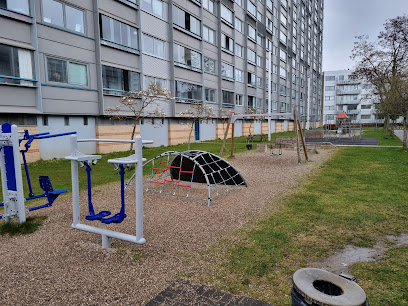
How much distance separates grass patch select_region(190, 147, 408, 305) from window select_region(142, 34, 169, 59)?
59.9ft

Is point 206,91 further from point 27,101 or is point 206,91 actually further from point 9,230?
point 9,230

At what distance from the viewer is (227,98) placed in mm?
35812

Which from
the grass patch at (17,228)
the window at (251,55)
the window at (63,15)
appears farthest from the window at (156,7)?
the grass patch at (17,228)

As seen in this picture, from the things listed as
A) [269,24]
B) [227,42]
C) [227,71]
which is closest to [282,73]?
[269,24]

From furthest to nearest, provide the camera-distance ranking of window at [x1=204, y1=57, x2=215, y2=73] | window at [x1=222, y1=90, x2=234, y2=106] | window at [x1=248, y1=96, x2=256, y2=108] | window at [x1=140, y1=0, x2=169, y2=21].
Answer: window at [x1=248, y1=96, x2=256, y2=108], window at [x1=222, y1=90, x2=234, y2=106], window at [x1=204, y1=57, x2=215, y2=73], window at [x1=140, y1=0, x2=169, y2=21]

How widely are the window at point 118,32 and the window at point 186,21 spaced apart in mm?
5986

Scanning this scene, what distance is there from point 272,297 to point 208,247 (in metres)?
1.70

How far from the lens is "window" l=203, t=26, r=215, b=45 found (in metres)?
30.8

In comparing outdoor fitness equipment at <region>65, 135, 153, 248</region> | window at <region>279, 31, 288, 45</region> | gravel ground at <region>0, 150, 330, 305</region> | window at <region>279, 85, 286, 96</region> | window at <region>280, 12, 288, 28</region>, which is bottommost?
gravel ground at <region>0, 150, 330, 305</region>

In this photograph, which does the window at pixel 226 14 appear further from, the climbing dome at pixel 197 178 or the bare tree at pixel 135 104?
the climbing dome at pixel 197 178

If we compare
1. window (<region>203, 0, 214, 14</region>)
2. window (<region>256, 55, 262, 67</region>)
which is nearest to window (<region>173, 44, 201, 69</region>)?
window (<region>203, 0, 214, 14</region>)

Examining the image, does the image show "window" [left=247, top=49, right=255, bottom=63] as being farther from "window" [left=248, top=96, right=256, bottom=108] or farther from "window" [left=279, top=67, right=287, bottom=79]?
"window" [left=279, top=67, right=287, bottom=79]

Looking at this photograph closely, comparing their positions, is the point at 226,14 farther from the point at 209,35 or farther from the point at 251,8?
the point at 251,8

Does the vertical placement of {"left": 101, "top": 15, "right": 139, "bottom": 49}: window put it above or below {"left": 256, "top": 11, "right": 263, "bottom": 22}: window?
below
